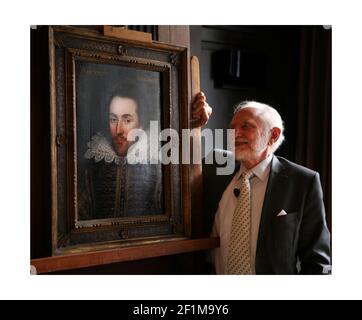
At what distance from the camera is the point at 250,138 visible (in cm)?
141

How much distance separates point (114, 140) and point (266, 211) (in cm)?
50

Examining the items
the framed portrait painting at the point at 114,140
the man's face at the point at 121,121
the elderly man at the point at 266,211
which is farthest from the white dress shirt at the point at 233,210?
the man's face at the point at 121,121

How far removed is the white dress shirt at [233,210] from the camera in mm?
1354

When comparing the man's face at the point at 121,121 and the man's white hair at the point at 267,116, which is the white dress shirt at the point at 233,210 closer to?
the man's white hair at the point at 267,116

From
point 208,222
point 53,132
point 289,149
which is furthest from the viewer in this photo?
point 289,149

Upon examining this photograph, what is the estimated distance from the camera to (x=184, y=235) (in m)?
1.39

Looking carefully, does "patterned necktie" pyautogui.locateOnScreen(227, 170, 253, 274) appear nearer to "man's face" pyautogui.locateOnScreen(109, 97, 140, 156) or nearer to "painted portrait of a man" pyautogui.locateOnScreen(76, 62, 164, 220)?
"painted portrait of a man" pyautogui.locateOnScreen(76, 62, 164, 220)

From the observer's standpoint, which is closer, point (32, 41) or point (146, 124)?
point (32, 41)

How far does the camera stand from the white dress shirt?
1.35 metres

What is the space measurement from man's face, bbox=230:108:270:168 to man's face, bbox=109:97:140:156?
33 cm

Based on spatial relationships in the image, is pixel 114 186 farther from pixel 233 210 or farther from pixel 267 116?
pixel 267 116

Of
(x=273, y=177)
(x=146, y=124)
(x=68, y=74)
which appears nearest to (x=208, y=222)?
(x=273, y=177)
